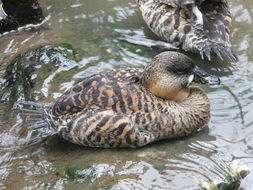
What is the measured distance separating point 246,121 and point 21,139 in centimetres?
234

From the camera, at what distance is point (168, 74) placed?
516 cm

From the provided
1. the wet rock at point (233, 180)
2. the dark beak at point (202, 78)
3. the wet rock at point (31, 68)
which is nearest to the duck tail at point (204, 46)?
the dark beak at point (202, 78)

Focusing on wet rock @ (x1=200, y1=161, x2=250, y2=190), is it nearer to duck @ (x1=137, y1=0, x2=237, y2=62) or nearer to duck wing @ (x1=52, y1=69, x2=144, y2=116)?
duck wing @ (x1=52, y1=69, x2=144, y2=116)

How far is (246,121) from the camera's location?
16.9 feet

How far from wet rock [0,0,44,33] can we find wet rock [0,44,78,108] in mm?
1256

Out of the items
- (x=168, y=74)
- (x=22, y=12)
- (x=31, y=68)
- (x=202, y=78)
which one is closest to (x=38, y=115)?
(x=31, y=68)

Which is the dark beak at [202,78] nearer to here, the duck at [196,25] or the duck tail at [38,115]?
the duck at [196,25]

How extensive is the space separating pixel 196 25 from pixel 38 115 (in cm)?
251

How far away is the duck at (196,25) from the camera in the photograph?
247 inches

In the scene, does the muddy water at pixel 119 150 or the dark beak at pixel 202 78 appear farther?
the dark beak at pixel 202 78

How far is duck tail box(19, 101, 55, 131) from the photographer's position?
5059 mm

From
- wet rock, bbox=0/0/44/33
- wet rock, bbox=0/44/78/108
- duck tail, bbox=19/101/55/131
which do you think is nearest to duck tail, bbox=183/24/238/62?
wet rock, bbox=0/44/78/108

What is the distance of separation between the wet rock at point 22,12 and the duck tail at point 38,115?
2.50 metres

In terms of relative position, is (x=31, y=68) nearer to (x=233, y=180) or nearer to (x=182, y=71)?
(x=182, y=71)
